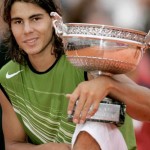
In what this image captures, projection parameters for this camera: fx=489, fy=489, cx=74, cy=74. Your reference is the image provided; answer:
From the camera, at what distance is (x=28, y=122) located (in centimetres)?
174

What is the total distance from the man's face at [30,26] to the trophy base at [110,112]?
0.38 metres

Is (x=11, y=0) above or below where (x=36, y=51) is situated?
above

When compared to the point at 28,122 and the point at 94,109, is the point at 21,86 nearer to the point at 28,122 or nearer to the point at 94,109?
the point at 28,122

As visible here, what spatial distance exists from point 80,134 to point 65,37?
0.83ft

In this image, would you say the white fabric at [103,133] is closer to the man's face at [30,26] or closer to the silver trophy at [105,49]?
the silver trophy at [105,49]

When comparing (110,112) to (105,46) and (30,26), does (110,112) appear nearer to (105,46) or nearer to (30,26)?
(105,46)

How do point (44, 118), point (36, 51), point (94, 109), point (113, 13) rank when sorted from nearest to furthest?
1. point (94, 109)
2. point (36, 51)
3. point (44, 118)
4. point (113, 13)

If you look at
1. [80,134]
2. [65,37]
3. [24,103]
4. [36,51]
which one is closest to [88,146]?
[80,134]

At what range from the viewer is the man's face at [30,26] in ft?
5.00

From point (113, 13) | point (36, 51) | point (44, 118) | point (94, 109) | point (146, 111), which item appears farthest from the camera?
point (113, 13)

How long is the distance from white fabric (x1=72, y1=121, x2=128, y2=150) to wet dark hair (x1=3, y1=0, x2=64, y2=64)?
16.7 inches

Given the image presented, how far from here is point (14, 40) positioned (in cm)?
173

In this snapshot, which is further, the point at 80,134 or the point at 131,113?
the point at 131,113

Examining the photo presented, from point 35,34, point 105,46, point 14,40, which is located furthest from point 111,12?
point 105,46
